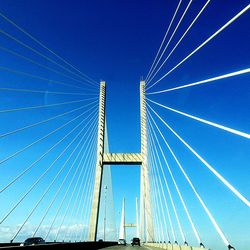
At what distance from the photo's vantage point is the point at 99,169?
26.3m

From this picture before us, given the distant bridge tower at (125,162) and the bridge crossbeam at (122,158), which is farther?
the bridge crossbeam at (122,158)

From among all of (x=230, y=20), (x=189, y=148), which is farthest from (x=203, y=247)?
(x=230, y=20)

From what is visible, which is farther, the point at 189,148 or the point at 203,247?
the point at 189,148

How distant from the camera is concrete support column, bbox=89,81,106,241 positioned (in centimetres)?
2422

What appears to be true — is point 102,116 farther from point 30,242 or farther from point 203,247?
point 203,247

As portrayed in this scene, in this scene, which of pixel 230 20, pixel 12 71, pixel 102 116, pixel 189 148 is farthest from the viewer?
pixel 102 116

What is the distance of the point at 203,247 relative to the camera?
9.12m

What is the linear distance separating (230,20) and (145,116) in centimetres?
1971

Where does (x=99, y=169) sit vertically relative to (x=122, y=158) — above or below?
below

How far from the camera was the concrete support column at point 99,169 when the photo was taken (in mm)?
24219

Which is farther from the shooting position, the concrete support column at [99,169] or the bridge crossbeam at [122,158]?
the bridge crossbeam at [122,158]

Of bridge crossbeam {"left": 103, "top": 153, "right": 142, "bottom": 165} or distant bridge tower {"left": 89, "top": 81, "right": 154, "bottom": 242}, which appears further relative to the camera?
bridge crossbeam {"left": 103, "top": 153, "right": 142, "bottom": 165}

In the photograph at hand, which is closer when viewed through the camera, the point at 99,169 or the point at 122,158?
the point at 99,169

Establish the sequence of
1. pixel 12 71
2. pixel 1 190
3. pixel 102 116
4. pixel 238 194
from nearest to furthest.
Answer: pixel 238 194, pixel 1 190, pixel 12 71, pixel 102 116
